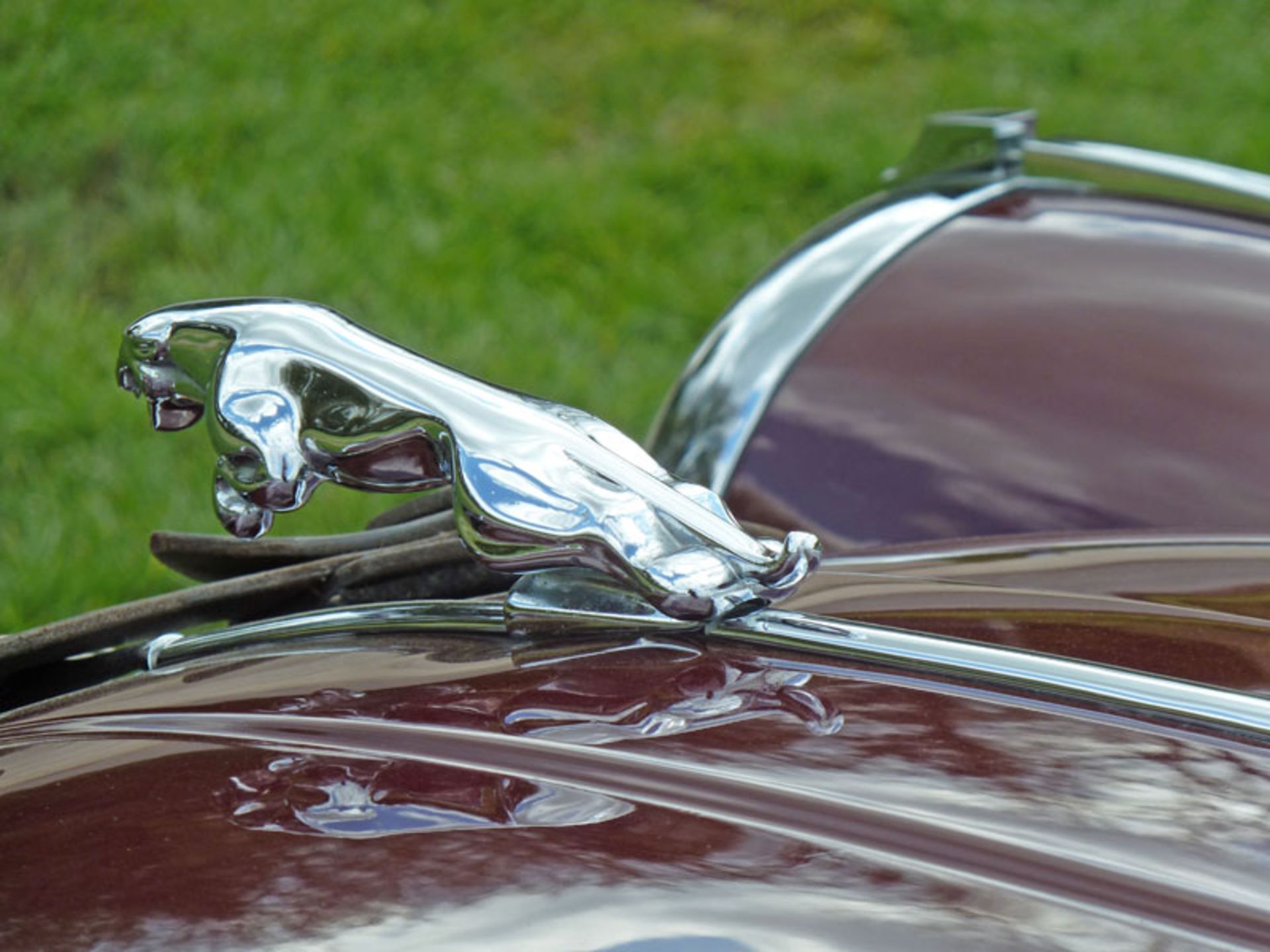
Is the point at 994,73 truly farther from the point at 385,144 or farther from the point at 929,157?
the point at 929,157

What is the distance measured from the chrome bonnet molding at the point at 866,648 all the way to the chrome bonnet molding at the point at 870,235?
0.54 m

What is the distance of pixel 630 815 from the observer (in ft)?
2.33

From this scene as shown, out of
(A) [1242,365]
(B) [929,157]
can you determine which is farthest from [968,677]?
(B) [929,157]

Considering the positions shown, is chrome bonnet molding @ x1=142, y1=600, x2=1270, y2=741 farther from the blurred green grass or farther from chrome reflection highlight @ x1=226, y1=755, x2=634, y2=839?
the blurred green grass

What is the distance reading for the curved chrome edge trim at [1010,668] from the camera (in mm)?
804

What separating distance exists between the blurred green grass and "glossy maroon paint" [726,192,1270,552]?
1.65 metres

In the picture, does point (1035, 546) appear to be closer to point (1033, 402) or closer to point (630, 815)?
point (1033, 402)

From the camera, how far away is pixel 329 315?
95 centimetres

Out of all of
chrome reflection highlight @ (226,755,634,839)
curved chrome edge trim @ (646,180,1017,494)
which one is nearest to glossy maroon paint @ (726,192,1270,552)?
curved chrome edge trim @ (646,180,1017,494)

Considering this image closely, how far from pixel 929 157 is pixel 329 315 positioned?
1175 millimetres

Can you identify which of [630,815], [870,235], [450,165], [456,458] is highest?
[450,165]

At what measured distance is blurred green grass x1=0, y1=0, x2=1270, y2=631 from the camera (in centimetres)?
318

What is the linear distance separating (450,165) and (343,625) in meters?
3.29

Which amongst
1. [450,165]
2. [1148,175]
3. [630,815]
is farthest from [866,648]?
[450,165]
